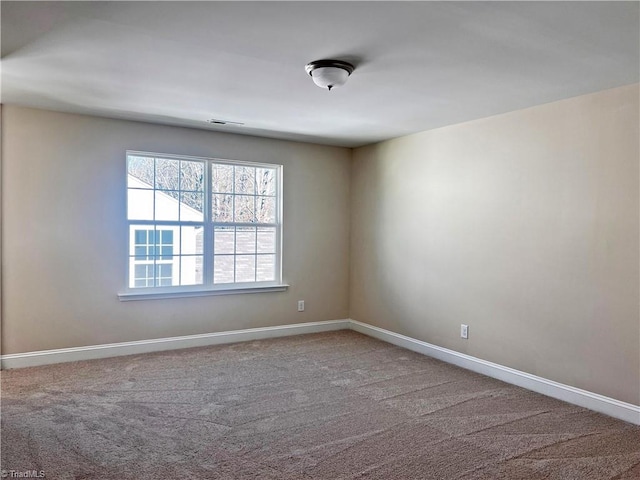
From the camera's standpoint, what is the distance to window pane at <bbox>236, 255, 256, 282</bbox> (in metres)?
5.23

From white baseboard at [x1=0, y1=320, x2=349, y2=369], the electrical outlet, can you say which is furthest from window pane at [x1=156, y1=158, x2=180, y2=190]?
the electrical outlet

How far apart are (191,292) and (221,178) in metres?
1.28

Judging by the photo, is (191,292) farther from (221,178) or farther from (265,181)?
(265,181)

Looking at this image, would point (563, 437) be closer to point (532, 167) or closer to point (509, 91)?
point (532, 167)

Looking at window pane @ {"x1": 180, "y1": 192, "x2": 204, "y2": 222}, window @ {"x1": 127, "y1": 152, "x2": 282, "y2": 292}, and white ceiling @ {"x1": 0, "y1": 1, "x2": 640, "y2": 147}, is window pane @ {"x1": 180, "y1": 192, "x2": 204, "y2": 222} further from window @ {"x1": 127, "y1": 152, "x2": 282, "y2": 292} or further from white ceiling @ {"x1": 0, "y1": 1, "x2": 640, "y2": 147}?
white ceiling @ {"x1": 0, "y1": 1, "x2": 640, "y2": 147}

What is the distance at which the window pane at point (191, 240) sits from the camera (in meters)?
4.87

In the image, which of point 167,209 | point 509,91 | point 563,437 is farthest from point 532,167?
point 167,209

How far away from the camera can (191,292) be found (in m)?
4.85

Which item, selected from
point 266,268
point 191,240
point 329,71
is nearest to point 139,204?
point 191,240

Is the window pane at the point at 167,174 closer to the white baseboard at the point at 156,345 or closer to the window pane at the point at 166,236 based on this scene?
the window pane at the point at 166,236

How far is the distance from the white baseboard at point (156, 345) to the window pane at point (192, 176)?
1.57 meters

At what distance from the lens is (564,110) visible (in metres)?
3.52

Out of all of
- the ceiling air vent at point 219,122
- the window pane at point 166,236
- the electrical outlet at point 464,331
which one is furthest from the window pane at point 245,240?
the electrical outlet at point 464,331

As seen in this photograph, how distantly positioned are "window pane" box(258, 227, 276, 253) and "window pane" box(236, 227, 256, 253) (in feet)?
0.25
